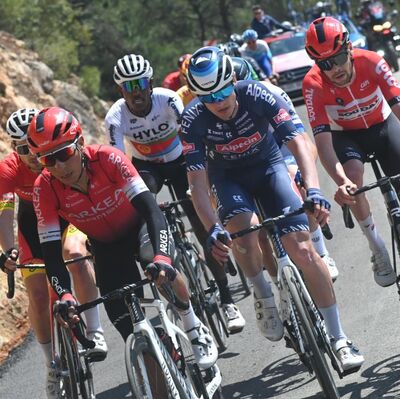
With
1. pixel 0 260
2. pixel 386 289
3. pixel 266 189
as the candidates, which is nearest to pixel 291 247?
pixel 266 189

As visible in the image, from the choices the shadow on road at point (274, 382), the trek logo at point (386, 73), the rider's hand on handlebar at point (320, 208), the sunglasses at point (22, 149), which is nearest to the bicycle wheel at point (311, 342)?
the rider's hand on handlebar at point (320, 208)

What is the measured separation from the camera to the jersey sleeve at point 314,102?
801 centimetres

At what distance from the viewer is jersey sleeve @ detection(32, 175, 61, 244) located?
6.75 m

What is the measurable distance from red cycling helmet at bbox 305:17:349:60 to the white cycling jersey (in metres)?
2.01

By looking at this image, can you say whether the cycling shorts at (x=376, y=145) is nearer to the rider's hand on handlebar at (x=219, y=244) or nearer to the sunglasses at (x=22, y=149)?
the rider's hand on handlebar at (x=219, y=244)

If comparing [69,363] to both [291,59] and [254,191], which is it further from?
[291,59]

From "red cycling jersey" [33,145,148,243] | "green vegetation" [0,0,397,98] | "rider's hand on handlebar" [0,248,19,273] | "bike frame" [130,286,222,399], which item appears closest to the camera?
"bike frame" [130,286,222,399]

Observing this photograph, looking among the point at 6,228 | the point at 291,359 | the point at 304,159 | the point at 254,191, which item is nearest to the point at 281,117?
the point at 304,159

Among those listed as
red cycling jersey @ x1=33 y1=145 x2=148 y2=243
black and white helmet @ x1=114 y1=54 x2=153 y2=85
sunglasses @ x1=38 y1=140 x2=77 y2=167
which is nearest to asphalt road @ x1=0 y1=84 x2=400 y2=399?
red cycling jersey @ x1=33 y1=145 x2=148 y2=243

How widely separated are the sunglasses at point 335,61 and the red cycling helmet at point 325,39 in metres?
0.05

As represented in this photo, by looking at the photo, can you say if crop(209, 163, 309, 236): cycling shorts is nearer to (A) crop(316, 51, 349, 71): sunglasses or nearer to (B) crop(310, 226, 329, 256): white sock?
(A) crop(316, 51, 349, 71): sunglasses

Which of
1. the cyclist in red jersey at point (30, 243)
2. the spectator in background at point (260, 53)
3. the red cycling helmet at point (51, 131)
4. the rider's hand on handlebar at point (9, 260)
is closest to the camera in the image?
the red cycling helmet at point (51, 131)

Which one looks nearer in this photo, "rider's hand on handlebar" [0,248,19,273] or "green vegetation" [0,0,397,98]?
"rider's hand on handlebar" [0,248,19,273]

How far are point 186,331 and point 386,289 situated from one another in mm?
3003
